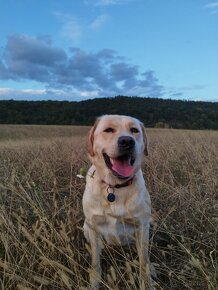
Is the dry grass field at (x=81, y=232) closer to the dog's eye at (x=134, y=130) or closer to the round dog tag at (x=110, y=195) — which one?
the round dog tag at (x=110, y=195)

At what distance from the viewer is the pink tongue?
3348mm

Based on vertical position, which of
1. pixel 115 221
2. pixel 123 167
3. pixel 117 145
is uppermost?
pixel 117 145

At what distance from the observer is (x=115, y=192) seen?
11.2 ft

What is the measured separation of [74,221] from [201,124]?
28657 millimetres

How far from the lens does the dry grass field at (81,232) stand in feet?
8.27

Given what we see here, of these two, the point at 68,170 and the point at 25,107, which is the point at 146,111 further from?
the point at 68,170

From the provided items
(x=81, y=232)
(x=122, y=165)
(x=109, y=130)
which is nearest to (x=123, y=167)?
Result: (x=122, y=165)

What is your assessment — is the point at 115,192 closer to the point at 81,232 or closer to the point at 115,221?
the point at 115,221

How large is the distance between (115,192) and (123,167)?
21 cm

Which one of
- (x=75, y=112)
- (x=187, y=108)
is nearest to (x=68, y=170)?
(x=187, y=108)

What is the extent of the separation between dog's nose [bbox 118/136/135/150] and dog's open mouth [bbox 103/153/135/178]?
0.29 feet

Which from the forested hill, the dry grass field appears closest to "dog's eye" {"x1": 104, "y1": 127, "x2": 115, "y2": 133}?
the dry grass field

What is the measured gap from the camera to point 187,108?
36.8m

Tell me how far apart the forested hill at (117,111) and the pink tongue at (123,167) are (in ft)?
80.3
